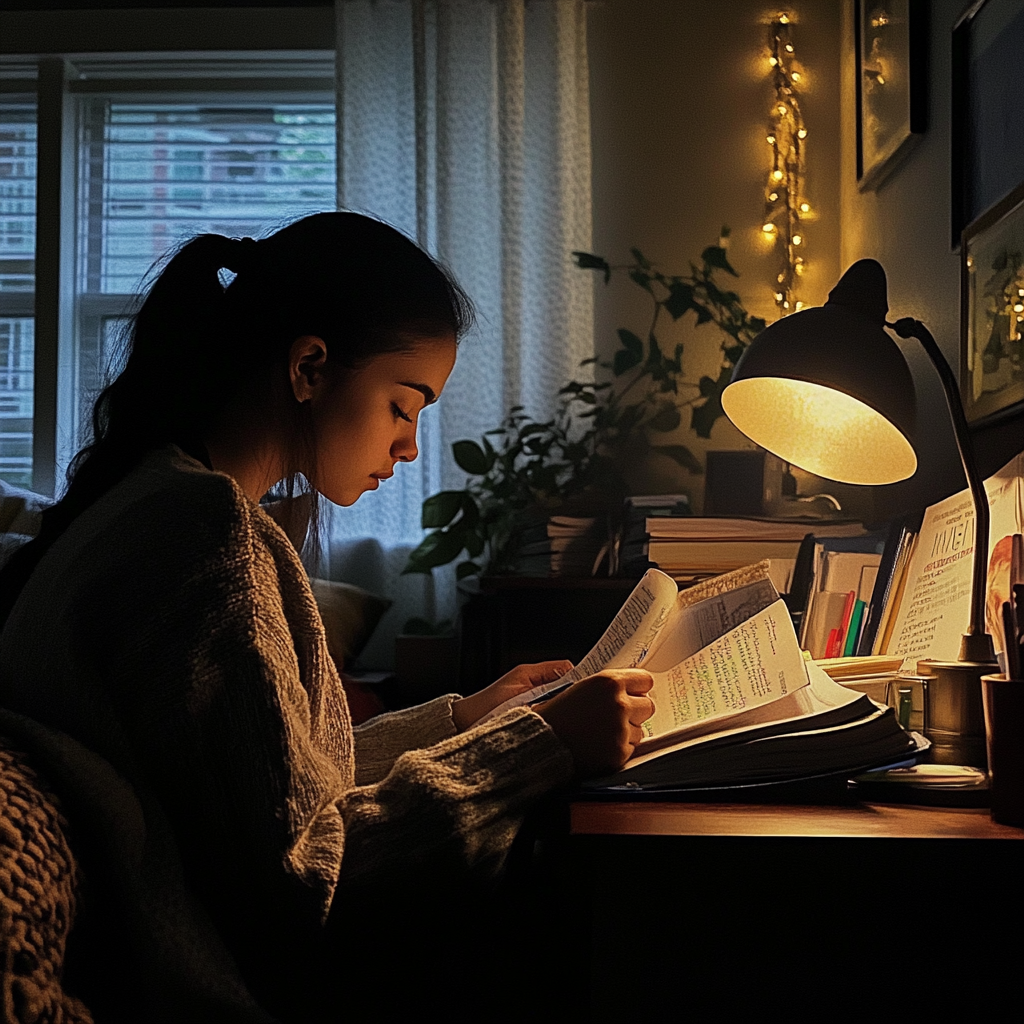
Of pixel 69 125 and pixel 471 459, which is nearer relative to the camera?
pixel 471 459

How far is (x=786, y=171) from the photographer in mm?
2670

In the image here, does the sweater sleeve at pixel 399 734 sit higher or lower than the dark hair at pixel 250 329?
lower

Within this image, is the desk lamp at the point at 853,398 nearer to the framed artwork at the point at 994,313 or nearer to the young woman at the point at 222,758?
the framed artwork at the point at 994,313

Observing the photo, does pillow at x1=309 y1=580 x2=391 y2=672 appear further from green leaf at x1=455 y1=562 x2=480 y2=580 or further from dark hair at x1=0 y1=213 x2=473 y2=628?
dark hair at x1=0 y1=213 x2=473 y2=628

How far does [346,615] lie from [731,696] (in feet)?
5.51

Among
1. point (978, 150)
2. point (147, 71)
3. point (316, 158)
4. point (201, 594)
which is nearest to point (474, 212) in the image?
point (316, 158)

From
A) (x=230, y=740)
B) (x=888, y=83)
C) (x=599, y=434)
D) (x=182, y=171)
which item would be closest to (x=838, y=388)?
(x=230, y=740)

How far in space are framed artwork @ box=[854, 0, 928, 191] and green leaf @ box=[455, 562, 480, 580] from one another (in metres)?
1.13

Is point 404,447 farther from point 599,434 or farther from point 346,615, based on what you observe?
point 599,434

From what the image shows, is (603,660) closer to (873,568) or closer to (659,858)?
(659,858)

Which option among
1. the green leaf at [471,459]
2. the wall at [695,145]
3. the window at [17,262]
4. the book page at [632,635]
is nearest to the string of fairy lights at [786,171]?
the wall at [695,145]

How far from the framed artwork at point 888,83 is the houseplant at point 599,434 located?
1.32 ft

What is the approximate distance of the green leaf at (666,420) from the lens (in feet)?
8.07

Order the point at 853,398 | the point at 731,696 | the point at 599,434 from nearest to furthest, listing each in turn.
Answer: the point at 731,696 < the point at 853,398 < the point at 599,434
